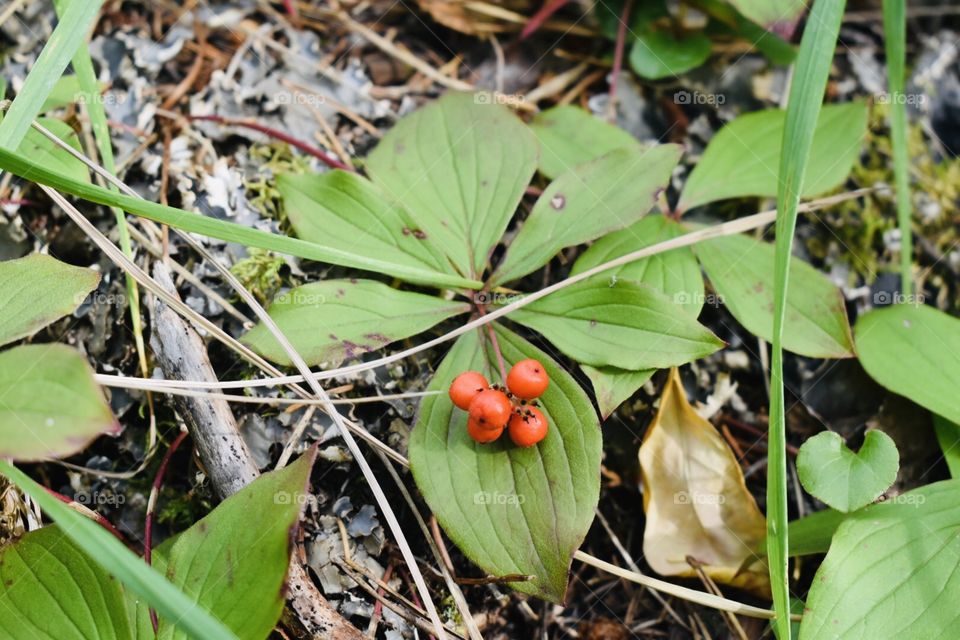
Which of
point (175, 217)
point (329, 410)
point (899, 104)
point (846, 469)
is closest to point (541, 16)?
point (899, 104)

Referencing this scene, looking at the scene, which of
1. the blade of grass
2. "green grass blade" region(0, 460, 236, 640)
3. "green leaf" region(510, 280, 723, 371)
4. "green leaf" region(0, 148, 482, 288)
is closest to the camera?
"green grass blade" region(0, 460, 236, 640)

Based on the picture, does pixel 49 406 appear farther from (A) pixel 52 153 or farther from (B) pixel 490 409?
(A) pixel 52 153

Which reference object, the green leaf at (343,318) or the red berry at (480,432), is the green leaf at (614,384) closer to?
the red berry at (480,432)

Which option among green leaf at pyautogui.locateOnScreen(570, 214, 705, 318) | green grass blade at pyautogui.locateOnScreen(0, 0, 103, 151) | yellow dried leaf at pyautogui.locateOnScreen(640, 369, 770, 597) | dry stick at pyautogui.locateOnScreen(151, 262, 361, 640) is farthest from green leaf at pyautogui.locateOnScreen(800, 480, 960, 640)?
green grass blade at pyautogui.locateOnScreen(0, 0, 103, 151)

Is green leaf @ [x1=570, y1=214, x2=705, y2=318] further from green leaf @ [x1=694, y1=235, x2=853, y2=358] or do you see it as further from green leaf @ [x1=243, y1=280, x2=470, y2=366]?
green leaf @ [x1=243, y1=280, x2=470, y2=366]

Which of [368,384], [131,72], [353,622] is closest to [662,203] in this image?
[368,384]

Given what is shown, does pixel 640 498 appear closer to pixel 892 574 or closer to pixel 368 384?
pixel 892 574
